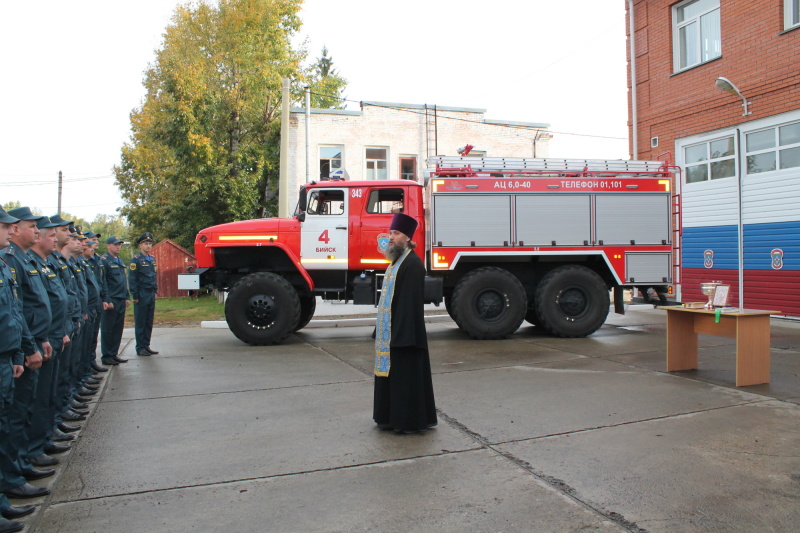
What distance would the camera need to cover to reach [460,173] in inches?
428

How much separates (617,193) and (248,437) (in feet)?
26.5

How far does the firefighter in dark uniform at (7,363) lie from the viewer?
3.75 meters

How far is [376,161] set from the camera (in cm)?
2345

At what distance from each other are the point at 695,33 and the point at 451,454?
1326cm

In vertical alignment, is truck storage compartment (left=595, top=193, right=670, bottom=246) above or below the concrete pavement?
above

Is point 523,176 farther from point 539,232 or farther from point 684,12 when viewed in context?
point 684,12

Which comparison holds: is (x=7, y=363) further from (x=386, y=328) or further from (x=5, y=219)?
(x=386, y=328)

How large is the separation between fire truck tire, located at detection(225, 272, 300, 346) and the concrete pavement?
203 centimetres

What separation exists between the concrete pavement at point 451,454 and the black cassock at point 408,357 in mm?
198

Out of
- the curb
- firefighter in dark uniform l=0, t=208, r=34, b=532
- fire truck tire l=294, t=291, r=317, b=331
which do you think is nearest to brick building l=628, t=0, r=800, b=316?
the curb

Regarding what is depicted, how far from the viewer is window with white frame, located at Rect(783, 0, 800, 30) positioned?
1180cm

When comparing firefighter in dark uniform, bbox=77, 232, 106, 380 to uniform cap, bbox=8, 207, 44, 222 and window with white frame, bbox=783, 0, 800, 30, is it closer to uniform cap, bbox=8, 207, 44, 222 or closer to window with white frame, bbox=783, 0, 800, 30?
uniform cap, bbox=8, 207, 44, 222

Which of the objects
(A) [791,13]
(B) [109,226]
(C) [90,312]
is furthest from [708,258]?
Result: (B) [109,226]

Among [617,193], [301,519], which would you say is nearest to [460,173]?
[617,193]
